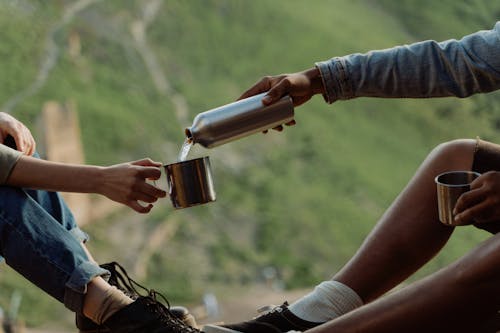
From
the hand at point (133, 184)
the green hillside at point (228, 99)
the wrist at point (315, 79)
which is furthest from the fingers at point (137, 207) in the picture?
the green hillside at point (228, 99)

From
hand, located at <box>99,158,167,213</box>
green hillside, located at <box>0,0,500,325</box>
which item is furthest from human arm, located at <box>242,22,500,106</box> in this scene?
green hillside, located at <box>0,0,500,325</box>

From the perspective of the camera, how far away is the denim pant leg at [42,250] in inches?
51.6

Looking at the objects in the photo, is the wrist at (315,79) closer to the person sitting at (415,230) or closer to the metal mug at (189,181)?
the person sitting at (415,230)

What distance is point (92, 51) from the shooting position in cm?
889

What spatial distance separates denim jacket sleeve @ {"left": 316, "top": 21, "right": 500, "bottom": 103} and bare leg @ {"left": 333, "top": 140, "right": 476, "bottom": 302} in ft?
0.47

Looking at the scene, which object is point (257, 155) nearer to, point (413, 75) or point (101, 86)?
point (101, 86)

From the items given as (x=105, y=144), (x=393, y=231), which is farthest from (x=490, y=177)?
(x=105, y=144)

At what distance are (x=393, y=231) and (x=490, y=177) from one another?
0.88 feet

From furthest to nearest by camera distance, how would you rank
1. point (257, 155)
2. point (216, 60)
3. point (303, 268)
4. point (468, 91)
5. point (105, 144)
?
1. point (216, 60)
2. point (257, 155)
3. point (105, 144)
4. point (303, 268)
5. point (468, 91)

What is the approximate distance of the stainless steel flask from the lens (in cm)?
136

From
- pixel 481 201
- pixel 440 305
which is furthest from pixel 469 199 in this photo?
pixel 440 305

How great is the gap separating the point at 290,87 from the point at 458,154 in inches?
10.8

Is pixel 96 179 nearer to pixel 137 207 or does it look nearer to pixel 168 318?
pixel 137 207

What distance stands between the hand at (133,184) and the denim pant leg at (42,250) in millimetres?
101
